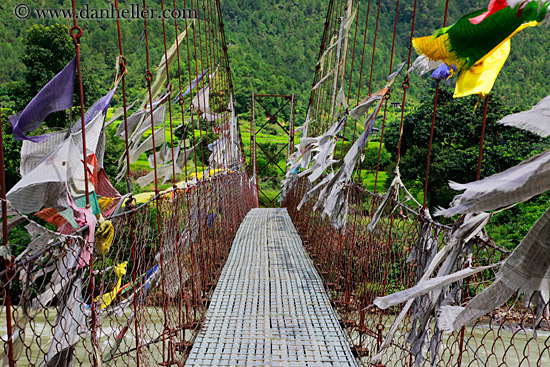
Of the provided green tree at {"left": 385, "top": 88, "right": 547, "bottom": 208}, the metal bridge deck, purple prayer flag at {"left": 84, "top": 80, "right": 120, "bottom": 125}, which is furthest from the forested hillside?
purple prayer flag at {"left": 84, "top": 80, "right": 120, "bottom": 125}

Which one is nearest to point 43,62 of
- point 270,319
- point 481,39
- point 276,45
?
point 270,319

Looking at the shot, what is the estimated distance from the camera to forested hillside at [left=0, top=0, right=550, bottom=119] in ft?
63.2

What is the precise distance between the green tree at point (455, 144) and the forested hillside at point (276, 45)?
61.2 inches

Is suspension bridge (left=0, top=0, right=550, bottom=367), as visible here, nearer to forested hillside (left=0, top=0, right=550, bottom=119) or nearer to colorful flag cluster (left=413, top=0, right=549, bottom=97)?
colorful flag cluster (left=413, top=0, right=549, bottom=97)

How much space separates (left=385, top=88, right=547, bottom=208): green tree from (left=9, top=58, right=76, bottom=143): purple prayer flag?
9424 millimetres

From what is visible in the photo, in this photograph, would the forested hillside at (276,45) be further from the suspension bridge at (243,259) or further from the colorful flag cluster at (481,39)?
the colorful flag cluster at (481,39)

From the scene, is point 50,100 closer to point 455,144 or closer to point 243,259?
point 243,259

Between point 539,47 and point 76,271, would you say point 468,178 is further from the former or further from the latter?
point 539,47

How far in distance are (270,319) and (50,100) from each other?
1.45m

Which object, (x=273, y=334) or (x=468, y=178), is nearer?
(x=273, y=334)

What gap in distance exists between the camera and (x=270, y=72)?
97.1ft

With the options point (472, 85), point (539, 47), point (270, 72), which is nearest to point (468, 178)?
point (472, 85)

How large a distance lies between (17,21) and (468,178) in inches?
931

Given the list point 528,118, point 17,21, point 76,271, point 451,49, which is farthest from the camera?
point 17,21
